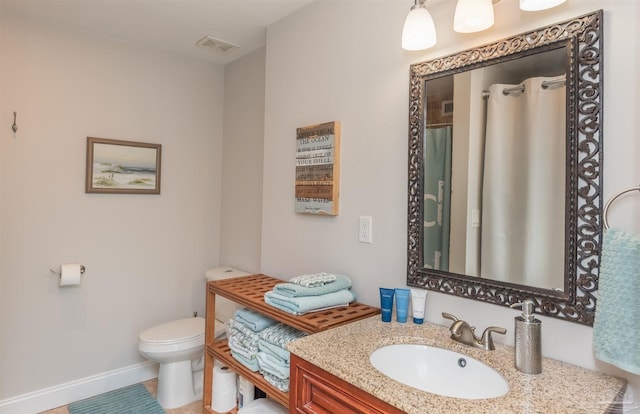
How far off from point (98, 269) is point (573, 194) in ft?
8.90

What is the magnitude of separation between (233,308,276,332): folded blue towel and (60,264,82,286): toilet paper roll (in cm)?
120

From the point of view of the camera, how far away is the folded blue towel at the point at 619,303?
912mm

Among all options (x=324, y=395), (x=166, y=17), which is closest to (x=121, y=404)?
(x=324, y=395)

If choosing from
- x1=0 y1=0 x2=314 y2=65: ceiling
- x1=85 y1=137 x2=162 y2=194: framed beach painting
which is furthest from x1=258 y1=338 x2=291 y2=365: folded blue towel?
x1=0 y1=0 x2=314 y2=65: ceiling

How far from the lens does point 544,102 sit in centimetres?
116

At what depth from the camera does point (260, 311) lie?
167cm

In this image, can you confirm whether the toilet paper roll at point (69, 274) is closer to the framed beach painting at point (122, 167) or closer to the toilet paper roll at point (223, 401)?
the framed beach painting at point (122, 167)

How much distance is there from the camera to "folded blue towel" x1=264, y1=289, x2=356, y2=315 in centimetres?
150

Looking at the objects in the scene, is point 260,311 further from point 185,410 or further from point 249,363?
point 185,410

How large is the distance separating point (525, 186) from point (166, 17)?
218cm

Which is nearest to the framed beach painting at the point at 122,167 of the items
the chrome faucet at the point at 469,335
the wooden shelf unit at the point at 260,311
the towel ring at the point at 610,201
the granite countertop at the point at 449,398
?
the wooden shelf unit at the point at 260,311

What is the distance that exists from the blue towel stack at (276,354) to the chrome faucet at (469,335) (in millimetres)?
659

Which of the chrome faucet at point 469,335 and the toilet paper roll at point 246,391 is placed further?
the toilet paper roll at point 246,391

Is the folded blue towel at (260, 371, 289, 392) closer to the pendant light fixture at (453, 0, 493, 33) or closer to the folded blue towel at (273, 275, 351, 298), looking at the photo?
the folded blue towel at (273, 275, 351, 298)
